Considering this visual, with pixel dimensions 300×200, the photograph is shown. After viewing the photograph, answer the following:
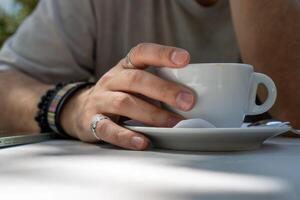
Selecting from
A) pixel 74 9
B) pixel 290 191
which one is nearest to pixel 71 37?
pixel 74 9

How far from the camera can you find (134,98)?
70 cm

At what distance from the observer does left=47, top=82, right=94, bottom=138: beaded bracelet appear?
841 mm

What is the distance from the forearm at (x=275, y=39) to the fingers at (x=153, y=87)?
1.37 feet

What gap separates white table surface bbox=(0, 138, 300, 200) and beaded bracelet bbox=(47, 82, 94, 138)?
0.61 ft

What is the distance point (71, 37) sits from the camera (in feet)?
4.16

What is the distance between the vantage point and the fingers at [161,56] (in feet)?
2.07

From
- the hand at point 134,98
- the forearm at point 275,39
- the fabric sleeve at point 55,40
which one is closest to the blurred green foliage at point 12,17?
the fabric sleeve at point 55,40

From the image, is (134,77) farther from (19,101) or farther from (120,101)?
(19,101)

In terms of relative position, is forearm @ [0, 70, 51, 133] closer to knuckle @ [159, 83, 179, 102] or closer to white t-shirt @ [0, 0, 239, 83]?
white t-shirt @ [0, 0, 239, 83]

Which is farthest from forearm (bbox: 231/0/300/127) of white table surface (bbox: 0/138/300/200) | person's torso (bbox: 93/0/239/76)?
white table surface (bbox: 0/138/300/200)

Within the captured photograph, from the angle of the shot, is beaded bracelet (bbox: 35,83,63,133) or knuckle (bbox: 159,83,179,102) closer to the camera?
knuckle (bbox: 159,83,179,102)

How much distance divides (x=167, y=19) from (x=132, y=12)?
10 cm

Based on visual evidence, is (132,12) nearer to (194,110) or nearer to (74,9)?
(74,9)

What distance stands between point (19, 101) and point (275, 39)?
58 cm
